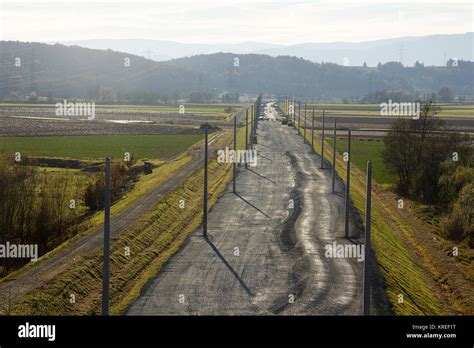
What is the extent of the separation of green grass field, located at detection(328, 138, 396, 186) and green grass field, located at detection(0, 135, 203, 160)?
23.1 m

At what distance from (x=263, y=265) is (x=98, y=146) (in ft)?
197

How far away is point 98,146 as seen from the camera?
89.6m

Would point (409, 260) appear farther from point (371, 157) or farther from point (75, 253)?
point (371, 157)

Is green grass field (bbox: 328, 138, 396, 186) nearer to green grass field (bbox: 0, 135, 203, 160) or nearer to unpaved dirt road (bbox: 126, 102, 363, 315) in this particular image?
unpaved dirt road (bbox: 126, 102, 363, 315)

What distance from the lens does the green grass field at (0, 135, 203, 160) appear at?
261 feet

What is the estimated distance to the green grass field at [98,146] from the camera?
79.6m

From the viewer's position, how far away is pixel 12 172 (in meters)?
37.7

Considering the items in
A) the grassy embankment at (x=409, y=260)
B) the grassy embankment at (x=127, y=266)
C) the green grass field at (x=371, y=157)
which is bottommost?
the grassy embankment at (x=409, y=260)

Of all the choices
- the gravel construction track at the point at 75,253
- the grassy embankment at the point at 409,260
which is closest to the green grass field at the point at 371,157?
the grassy embankment at the point at 409,260

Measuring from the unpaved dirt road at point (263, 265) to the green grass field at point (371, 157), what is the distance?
1389cm
